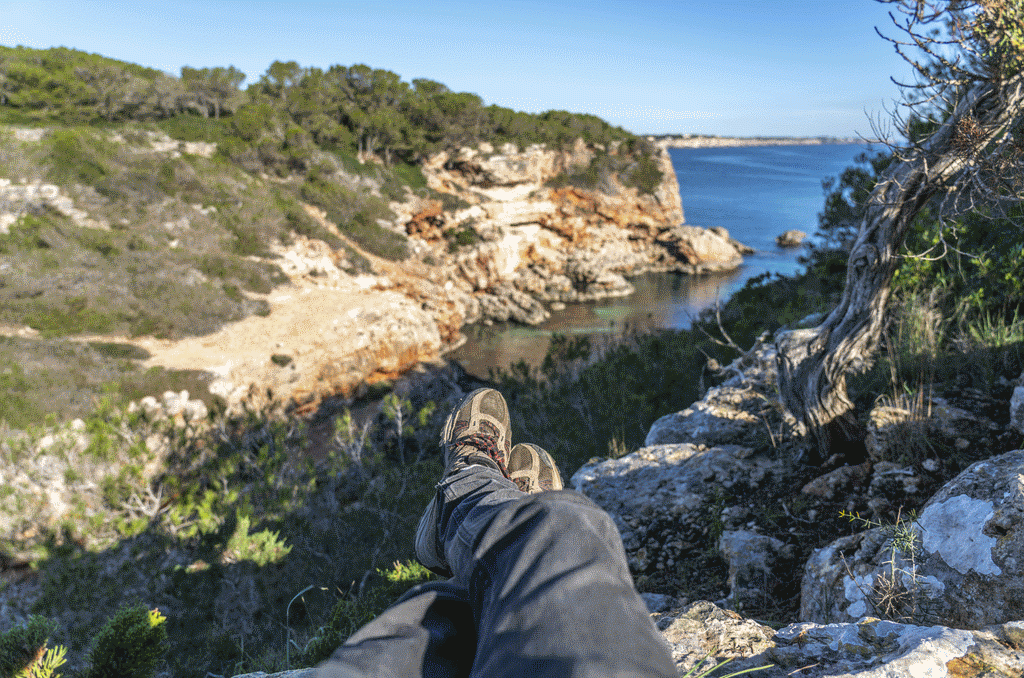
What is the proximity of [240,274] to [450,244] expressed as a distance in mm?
10868

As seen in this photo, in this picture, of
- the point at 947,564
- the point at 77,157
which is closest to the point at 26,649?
the point at 947,564

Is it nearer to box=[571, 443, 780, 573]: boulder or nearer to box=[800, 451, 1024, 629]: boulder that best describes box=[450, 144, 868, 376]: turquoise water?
box=[571, 443, 780, 573]: boulder

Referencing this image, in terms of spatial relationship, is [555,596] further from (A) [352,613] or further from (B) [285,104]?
(B) [285,104]

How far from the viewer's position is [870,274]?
270cm

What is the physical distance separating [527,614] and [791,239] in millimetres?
48443

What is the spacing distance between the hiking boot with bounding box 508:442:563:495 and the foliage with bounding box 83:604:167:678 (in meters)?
1.53

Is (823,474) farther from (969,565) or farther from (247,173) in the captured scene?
(247,173)

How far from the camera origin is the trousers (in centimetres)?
92

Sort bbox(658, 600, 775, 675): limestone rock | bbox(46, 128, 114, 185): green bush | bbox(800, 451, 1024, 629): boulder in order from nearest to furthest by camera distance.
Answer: bbox(658, 600, 775, 675): limestone rock < bbox(800, 451, 1024, 629): boulder < bbox(46, 128, 114, 185): green bush

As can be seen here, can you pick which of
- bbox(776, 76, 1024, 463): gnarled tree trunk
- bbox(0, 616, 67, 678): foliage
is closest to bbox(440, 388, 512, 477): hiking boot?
bbox(0, 616, 67, 678): foliage

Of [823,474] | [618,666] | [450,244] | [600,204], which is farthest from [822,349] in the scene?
[600,204]

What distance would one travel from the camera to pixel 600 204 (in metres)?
32.1

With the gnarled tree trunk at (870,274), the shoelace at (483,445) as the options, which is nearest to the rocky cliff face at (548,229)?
the gnarled tree trunk at (870,274)

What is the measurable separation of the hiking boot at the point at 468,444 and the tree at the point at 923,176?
5.90 ft
